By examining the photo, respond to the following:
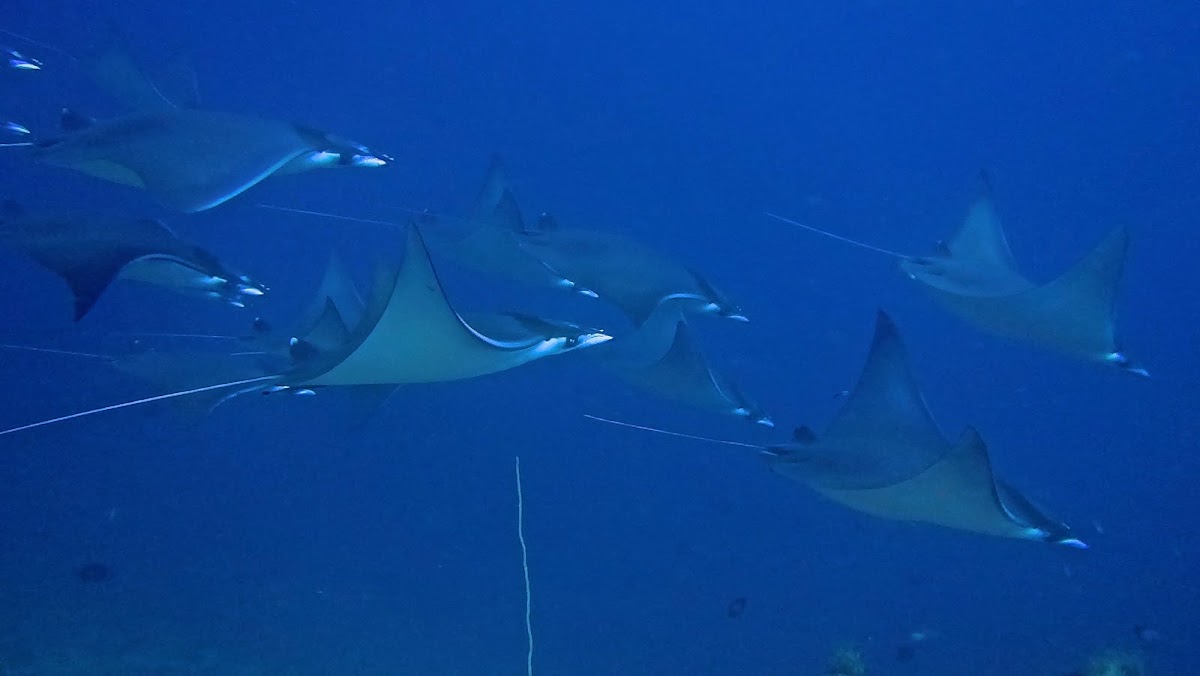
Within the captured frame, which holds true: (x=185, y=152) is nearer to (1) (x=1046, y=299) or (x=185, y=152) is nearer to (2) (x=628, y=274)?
(2) (x=628, y=274)

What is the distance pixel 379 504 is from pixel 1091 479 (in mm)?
15181

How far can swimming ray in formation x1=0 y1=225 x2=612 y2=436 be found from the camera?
115 inches

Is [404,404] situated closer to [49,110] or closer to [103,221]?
[103,221]

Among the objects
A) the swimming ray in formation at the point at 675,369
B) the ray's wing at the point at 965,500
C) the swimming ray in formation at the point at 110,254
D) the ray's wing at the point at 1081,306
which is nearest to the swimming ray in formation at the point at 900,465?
the ray's wing at the point at 965,500

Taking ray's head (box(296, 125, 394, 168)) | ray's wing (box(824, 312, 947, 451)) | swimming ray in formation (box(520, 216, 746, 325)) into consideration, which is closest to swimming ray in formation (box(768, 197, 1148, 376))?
swimming ray in formation (box(520, 216, 746, 325))

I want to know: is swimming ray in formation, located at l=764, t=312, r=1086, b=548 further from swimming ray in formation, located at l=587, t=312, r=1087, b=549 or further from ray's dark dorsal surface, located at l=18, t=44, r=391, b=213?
ray's dark dorsal surface, located at l=18, t=44, r=391, b=213

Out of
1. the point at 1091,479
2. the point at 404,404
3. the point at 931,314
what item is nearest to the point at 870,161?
the point at 931,314

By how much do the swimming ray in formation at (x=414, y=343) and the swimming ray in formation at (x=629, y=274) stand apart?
2.04 meters

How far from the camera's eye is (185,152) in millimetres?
4719

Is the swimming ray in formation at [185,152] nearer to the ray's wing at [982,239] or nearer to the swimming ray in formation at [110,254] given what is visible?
the swimming ray in formation at [110,254]

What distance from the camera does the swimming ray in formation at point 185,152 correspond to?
4637 mm

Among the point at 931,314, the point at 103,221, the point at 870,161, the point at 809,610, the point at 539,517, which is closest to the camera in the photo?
the point at 103,221

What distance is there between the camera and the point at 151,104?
24.8 ft

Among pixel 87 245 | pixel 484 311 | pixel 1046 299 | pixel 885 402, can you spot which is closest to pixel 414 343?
pixel 484 311
